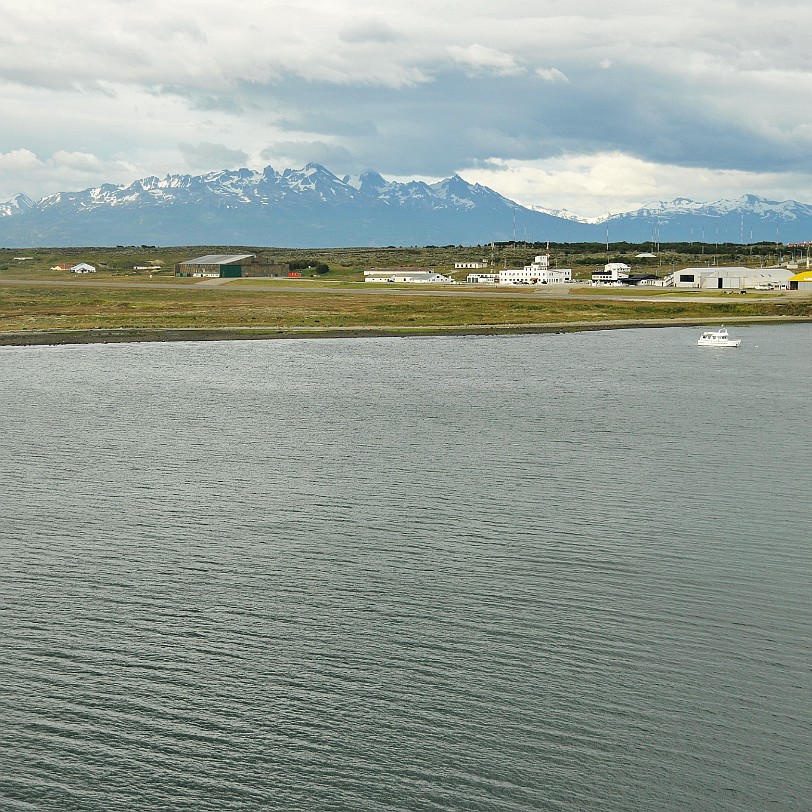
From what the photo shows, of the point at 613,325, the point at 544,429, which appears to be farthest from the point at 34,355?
the point at 613,325

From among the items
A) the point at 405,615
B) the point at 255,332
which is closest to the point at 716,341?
the point at 255,332

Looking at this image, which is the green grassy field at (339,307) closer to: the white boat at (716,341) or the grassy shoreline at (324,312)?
the grassy shoreline at (324,312)

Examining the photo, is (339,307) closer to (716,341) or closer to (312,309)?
(312,309)

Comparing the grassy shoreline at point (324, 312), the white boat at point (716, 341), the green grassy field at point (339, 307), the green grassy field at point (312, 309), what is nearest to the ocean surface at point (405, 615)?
the white boat at point (716, 341)

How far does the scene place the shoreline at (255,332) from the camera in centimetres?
10675

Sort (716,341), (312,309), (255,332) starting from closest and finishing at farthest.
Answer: (716,341), (255,332), (312,309)

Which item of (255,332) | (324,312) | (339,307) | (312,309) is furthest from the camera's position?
(339,307)

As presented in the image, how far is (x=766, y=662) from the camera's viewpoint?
25.5 meters

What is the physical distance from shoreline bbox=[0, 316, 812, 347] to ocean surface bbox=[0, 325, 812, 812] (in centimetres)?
4982

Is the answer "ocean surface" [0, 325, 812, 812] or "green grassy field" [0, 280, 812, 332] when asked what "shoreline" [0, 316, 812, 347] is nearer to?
"green grassy field" [0, 280, 812, 332]

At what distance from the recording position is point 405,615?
28391 mm

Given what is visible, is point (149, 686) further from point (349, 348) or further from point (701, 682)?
point (349, 348)

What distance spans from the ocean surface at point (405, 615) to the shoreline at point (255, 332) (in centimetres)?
4982

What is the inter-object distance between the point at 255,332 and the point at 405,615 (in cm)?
8921
